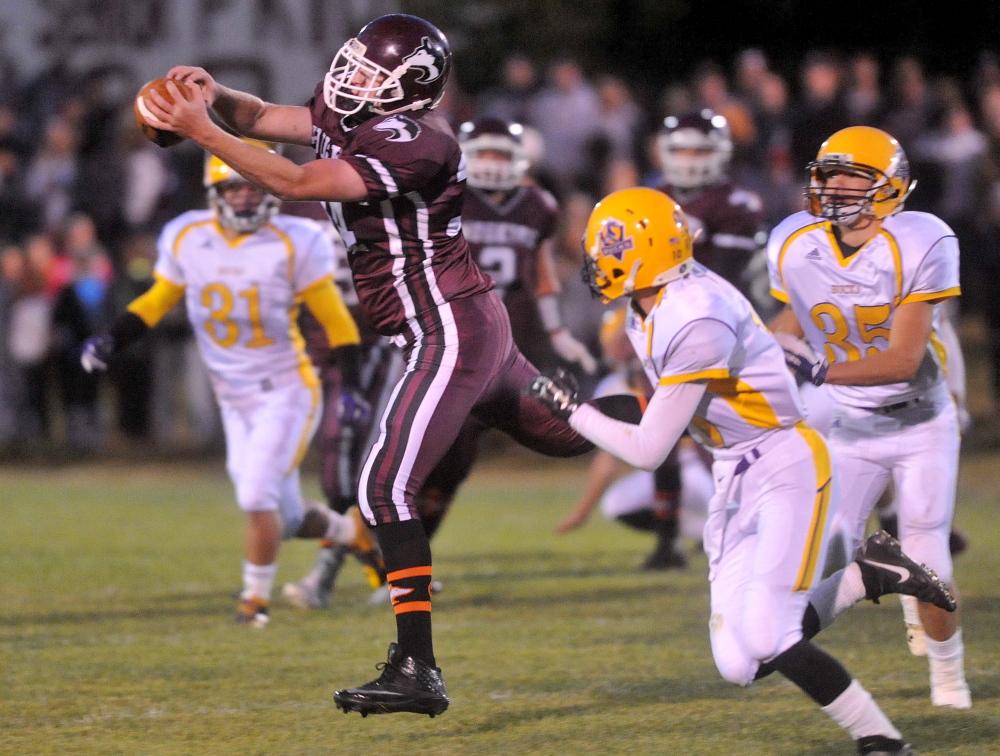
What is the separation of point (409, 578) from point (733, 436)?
1004 millimetres

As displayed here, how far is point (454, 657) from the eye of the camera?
17.9 ft

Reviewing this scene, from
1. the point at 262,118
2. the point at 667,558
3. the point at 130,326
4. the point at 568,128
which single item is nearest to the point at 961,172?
the point at 568,128

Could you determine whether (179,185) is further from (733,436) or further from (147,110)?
(733,436)

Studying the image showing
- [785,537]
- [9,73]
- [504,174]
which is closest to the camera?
[785,537]

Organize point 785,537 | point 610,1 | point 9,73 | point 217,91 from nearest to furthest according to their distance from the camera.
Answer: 1. point 785,537
2. point 217,91
3. point 9,73
4. point 610,1

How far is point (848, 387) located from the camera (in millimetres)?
4770

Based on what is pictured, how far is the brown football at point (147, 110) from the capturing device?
13.8ft

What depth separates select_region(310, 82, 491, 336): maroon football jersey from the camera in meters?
4.31

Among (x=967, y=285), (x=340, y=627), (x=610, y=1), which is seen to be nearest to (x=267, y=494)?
(x=340, y=627)

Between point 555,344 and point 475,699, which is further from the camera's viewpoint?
point 555,344

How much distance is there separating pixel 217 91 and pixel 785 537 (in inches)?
83.8

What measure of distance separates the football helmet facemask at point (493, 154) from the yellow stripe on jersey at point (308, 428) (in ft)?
4.10

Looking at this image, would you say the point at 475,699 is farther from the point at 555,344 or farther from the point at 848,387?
the point at 555,344

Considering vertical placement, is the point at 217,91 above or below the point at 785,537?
above
